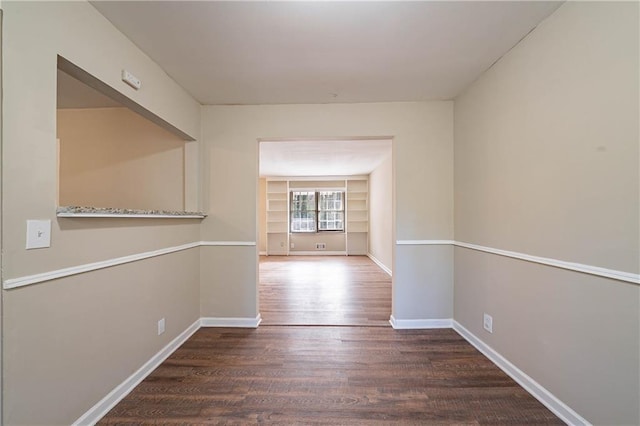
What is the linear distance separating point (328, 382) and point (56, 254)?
1780mm

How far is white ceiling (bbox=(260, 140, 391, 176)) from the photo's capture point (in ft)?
14.6

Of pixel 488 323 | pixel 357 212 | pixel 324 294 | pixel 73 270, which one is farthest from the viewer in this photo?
pixel 357 212

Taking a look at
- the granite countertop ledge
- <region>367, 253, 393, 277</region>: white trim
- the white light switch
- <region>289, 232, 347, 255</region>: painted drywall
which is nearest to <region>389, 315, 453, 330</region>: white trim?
<region>367, 253, 393, 277</region>: white trim

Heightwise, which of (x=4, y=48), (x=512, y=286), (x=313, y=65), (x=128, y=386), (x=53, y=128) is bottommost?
(x=128, y=386)

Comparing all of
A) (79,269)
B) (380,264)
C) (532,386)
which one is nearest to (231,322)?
(79,269)

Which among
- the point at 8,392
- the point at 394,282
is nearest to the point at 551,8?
the point at 394,282

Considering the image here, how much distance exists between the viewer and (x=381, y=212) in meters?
6.53

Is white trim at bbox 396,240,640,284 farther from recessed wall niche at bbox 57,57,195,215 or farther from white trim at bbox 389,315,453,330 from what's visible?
recessed wall niche at bbox 57,57,195,215

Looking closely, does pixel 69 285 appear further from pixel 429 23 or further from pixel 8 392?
pixel 429 23

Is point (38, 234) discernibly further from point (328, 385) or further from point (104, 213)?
point (328, 385)

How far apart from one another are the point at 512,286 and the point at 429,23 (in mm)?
1865

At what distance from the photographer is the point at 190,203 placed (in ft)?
9.44

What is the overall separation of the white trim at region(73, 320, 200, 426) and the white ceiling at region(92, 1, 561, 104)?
2.10 meters

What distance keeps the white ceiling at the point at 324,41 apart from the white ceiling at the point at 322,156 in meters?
1.70
